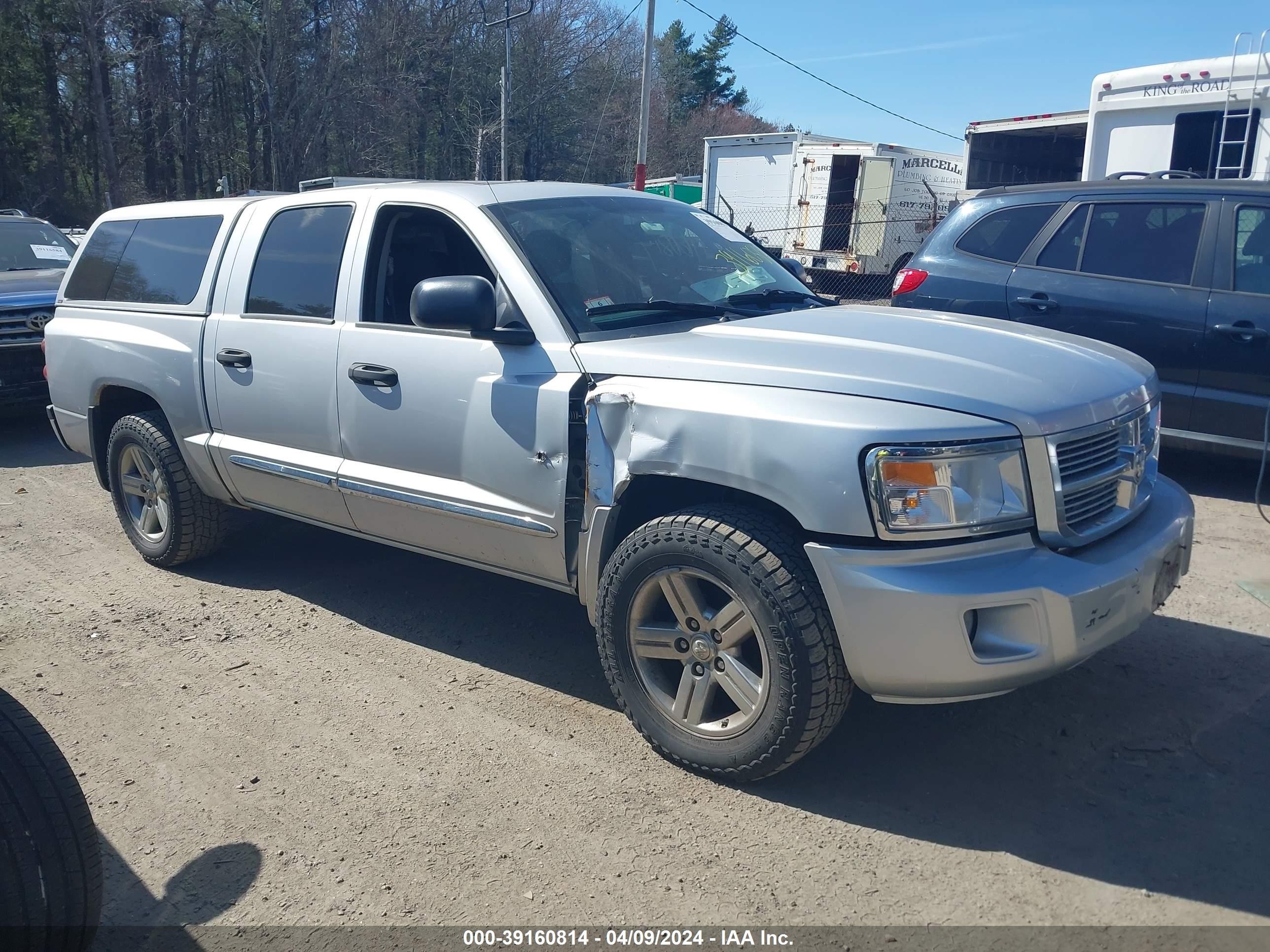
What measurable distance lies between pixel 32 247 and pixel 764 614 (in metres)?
9.74

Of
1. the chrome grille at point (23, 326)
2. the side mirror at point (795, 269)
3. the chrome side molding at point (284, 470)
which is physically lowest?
the chrome side molding at point (284, 470)

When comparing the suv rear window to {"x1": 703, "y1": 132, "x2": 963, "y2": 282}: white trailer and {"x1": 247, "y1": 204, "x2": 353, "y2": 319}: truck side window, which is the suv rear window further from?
{"x1": 703, "y1": 132, "x2": 963, "y2": 282}: white trailer

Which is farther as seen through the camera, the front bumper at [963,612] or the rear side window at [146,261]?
the rear side window at [146,261]

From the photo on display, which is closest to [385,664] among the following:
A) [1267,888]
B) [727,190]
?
[1267,888]

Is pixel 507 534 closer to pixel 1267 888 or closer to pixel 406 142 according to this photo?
pixel 1267 888

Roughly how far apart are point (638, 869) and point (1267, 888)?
1.65 m

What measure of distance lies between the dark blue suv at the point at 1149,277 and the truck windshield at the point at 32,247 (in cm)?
816

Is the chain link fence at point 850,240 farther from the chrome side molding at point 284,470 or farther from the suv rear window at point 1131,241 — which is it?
the chrome side molding at point 284,470

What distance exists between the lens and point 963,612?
2.71 metres

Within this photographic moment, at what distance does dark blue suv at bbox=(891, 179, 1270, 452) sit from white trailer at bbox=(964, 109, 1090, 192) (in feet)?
20.9

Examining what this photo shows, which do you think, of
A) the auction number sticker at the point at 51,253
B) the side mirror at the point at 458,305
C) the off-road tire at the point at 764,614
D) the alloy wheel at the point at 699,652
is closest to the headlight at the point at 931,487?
the off-road tire at the point at 764,614

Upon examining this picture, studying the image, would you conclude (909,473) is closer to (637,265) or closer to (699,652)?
(699,652)

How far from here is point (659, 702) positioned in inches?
131

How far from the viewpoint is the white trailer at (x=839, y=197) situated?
18812 mm
